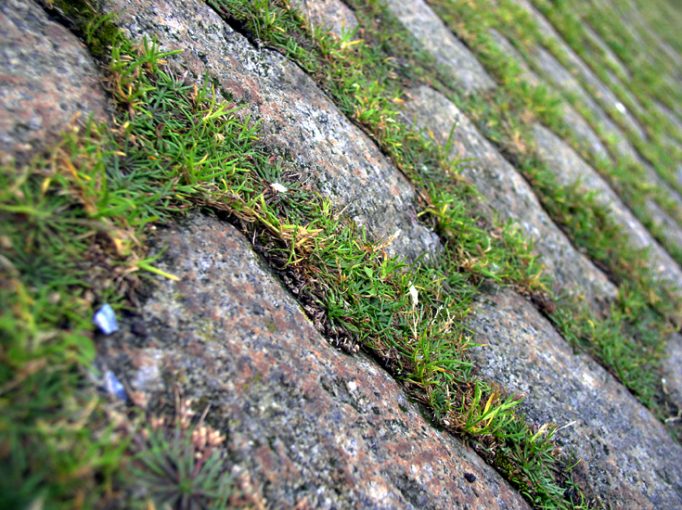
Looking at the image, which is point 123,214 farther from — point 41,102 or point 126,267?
point 41,102

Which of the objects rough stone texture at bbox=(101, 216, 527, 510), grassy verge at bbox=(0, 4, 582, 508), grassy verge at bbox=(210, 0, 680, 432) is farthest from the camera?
grassy verge at bbox=(210, 0, 680, 432)

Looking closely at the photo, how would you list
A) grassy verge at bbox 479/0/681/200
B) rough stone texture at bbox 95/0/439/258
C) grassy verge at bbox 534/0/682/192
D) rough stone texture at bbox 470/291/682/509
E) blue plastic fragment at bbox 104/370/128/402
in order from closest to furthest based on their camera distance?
1. blue plastic fragment at bbox 104/370/128/402
2. rough stone texture at bbox 95/0/439/258
3. rough stone texture at bbox 470/291/682/509
4. grassy verge at bbox 479/0/681/200
5. grassy verge at bbox 534/0/682/192

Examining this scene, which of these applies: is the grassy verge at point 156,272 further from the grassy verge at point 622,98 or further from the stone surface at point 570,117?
the grassy verge at point 622,98

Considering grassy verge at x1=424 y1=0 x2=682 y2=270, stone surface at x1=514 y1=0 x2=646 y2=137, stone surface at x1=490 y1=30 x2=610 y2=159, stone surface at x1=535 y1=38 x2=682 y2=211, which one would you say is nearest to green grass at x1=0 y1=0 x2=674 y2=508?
grassy verge at x1=424 y1=0 x2=682 y2=270

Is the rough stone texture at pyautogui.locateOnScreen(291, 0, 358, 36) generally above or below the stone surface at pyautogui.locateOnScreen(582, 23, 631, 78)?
below

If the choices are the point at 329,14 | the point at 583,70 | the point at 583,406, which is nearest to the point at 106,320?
the point at 583,406

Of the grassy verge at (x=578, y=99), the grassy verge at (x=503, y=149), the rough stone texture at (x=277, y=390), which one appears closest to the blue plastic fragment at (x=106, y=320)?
the rough stone texture at (x=277, y=390)

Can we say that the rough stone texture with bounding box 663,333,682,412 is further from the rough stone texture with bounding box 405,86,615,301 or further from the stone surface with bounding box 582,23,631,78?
the stone surface with bounding box 582,23,631,78
